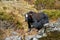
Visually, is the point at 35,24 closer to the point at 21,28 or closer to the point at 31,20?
the point at 31,20

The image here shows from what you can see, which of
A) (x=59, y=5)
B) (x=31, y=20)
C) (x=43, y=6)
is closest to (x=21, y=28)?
(x=31, y=20)

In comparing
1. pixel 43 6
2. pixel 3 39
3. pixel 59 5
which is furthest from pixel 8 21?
pixel 59 5

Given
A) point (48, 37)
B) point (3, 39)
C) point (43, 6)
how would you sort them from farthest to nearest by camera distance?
point (43, 6)
point (3, 39)
point (48, 37)

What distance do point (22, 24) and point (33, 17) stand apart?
6.21 ft

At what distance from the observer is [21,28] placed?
12547mm

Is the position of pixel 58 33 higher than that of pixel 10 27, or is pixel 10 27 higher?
pixel 58 33

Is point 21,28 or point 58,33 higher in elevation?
point 58,33

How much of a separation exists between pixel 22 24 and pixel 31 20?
5.90 ft

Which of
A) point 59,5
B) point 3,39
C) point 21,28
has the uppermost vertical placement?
point 3,39

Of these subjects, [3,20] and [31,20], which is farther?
[3,20]

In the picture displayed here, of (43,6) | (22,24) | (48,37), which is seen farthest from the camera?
(43,6)

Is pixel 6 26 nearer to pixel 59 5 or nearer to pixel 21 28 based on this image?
pixel 21 28

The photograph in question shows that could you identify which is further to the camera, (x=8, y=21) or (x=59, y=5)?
(x=59, y=5)

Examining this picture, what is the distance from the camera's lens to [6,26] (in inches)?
477
